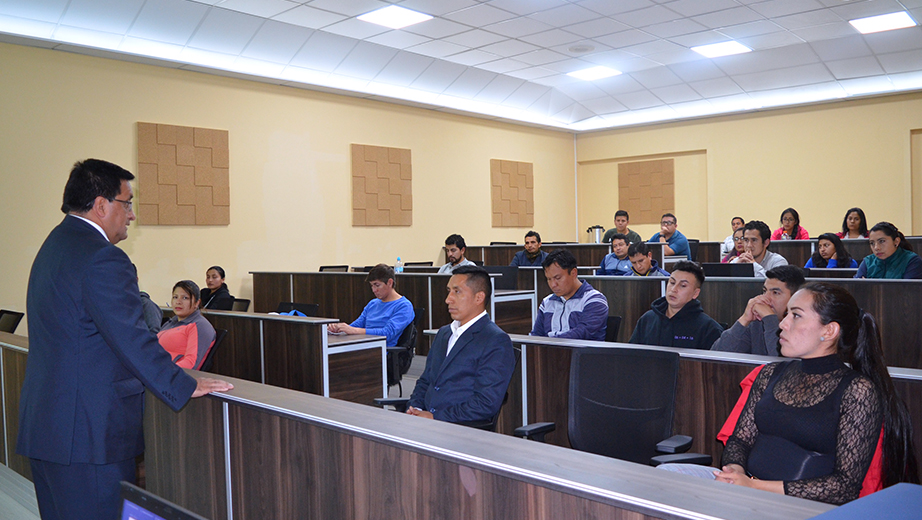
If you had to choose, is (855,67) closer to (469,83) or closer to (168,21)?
(469,83)

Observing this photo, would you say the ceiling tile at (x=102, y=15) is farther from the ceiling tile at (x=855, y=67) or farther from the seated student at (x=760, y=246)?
the ceiling tile at (x=855, y=67)

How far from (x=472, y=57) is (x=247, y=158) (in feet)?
12.2

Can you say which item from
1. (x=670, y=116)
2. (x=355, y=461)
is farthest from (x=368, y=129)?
(x=355, y=461)

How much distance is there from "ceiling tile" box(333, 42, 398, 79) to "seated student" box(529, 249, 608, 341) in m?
6.36

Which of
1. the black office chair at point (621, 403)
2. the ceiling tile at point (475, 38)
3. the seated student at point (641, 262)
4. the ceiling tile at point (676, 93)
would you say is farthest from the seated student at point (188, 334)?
the ceiling tile at point (676, 93)

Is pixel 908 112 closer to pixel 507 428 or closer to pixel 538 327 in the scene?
pixel 538 327

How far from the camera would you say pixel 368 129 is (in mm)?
11039

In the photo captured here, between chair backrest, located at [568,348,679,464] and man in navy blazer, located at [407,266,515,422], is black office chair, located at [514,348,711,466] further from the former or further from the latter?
man in navy blazer, located at [407,266,515,422]

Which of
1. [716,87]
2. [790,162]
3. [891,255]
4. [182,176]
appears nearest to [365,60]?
[182,176]

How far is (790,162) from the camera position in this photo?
12523 mm

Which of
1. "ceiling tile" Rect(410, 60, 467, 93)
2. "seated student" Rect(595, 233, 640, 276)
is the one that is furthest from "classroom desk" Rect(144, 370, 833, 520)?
"ceiling tile" Rect(410, 60, 467, 93)

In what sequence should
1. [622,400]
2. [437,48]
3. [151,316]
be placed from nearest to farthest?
1. [622,400]
2. [151,316]
3. [437,48]

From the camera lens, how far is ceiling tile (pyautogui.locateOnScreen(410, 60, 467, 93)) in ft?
36.1

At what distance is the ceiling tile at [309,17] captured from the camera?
8227 mm
